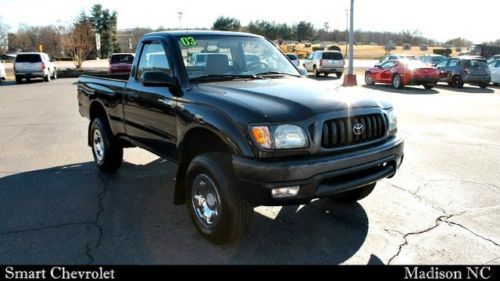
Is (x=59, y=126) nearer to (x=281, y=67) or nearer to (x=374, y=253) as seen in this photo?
(x=281, y=67)

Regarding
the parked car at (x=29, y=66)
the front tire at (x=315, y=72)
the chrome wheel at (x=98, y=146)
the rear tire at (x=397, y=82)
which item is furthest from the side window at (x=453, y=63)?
the parked car at (x=29, y=66)

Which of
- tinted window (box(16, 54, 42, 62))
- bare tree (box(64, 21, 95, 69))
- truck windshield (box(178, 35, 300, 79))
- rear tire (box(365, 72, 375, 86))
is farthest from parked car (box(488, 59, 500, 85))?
bare tree (box(64, 21, 95, 69))

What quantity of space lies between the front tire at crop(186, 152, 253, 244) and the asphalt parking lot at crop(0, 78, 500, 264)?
17 centimetres

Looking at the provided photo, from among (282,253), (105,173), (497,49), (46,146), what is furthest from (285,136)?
(497,49)

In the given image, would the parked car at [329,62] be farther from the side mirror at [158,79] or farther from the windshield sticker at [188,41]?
the side mirror at [158,79]

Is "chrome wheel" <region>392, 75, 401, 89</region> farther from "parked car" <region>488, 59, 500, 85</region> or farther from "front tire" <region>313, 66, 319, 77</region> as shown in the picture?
"front tire" <region>313, 66, 319, 77</region>

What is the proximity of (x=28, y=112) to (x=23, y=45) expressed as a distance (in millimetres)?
90401

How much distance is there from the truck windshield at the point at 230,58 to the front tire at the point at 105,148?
2.14m

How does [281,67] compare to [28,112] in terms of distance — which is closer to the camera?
[281,67]

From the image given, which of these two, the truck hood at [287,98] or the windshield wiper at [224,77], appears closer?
the truck hood at [287,98]

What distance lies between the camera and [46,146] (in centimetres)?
820

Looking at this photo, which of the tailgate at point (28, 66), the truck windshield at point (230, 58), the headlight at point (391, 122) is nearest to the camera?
the headlight at point (391, 122)

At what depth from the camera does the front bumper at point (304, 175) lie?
10.7 ft

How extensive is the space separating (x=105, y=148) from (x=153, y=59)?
180 cm
